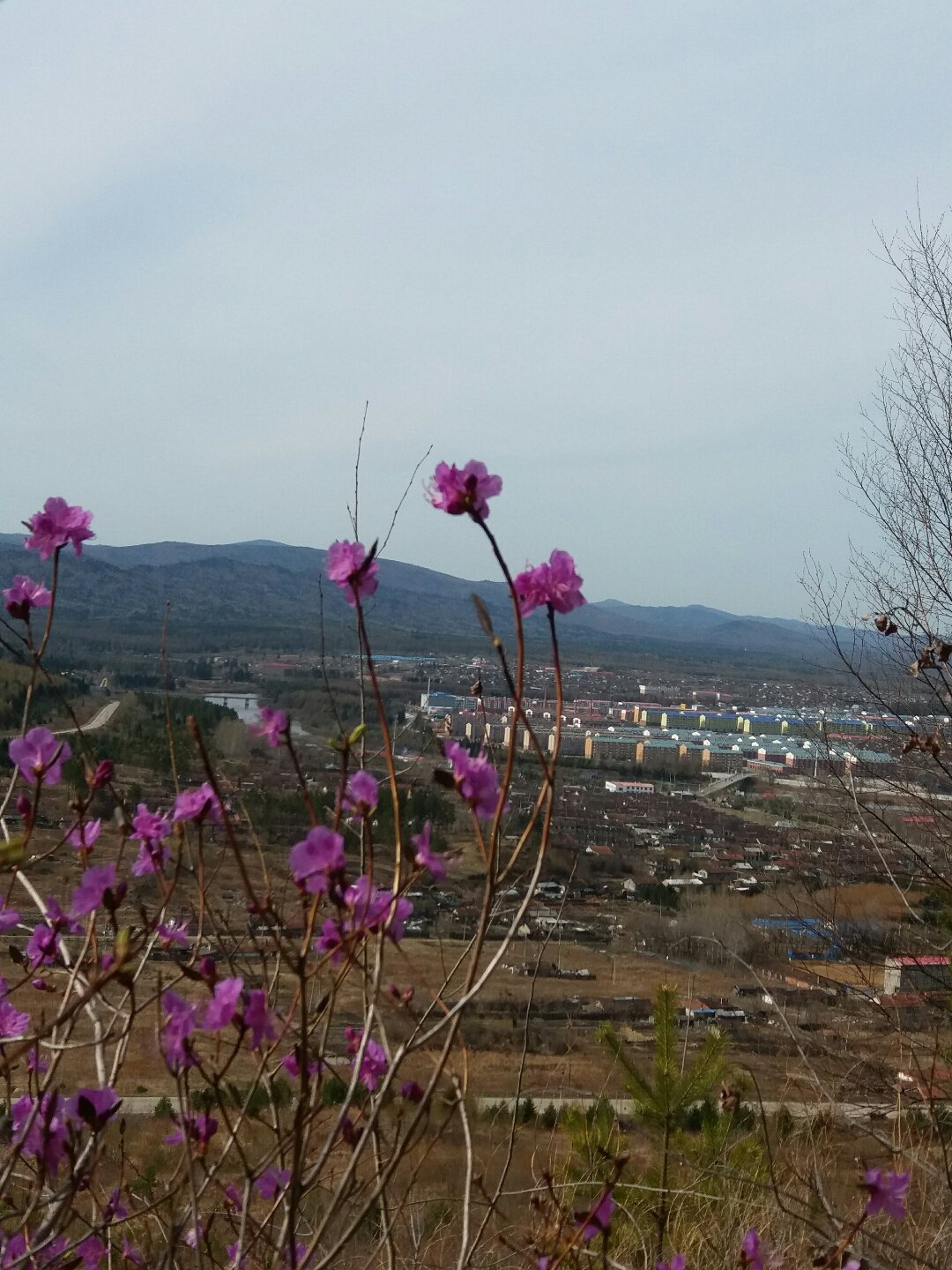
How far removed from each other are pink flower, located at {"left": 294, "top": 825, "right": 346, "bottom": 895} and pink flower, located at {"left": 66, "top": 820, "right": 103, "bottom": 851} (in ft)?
1.45

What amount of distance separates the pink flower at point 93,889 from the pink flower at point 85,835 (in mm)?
203

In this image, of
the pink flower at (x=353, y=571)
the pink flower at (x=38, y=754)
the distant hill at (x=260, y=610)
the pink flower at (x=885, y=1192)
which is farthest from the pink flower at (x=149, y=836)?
the distant hill at (x=260, y=610)

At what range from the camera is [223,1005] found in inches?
41.1

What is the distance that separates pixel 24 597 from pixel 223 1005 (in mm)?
725

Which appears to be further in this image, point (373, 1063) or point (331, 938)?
point (373, 1063)

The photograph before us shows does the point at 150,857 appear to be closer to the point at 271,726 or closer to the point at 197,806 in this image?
the point at 197,806

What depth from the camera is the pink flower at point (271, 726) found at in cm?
115

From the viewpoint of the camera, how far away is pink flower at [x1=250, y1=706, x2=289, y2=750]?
115 centimetres

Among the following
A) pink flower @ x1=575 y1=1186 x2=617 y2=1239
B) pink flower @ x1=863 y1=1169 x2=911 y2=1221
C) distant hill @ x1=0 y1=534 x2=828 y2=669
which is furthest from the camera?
distant hill @ x1=0 y1=534 x2=828 y2=669

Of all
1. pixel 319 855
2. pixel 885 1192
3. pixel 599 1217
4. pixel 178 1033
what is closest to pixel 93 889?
pixel 178 1033

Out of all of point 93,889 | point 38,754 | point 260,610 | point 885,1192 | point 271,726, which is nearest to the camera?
point 93,889

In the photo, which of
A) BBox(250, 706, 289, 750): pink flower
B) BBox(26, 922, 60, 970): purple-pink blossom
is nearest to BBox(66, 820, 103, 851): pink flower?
BBox(26, 922, 60, 970): purple-pink blossom

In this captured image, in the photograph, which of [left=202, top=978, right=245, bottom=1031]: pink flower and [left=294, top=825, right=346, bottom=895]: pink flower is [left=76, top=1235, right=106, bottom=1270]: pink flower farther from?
[left=294, top=825, right=346, bottom=895]: pink flower

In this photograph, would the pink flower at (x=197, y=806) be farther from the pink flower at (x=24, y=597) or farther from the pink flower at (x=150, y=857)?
the pink flower at (x=24, y=597)
